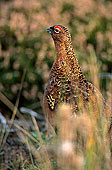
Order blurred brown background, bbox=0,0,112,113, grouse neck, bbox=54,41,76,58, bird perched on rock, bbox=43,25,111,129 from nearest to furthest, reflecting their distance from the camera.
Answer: bird perched on rock, bbox=43,25,111,129
grouse neck, bbox=54,41,76,58
blurred brown background, bbox=0,0,112,113

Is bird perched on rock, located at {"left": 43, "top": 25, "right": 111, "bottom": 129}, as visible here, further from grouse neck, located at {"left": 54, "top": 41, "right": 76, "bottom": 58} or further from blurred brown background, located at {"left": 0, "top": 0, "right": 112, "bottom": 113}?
blurred brown background, located at {"left": 0, "top": 0, "right": 112, "bottom": 113}

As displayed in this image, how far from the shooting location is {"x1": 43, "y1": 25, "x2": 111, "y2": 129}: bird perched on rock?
2311mm

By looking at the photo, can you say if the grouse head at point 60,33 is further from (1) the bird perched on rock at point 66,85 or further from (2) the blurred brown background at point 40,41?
(2) the blurred brown background at point 40,41

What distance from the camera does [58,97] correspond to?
7.84 feet

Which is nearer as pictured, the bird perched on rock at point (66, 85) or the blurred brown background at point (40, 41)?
the bird perched on rock at point (66, 85)

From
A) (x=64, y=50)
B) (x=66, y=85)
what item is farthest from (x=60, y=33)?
(x=66, y=85)

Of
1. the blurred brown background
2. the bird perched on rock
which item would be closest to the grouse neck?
the bird perched on rock

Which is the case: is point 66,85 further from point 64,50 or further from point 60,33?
point 60,33

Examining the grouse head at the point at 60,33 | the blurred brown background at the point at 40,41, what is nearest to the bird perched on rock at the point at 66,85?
the grouse head at the point at 60,33

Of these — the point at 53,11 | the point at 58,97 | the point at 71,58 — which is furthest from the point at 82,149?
the point at 53,11

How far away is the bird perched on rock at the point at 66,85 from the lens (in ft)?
7.58

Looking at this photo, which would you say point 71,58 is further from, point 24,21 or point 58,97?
point 24,21

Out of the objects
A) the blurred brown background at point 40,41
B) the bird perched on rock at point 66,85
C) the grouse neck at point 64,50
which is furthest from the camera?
the blurred brown background at point 40,41

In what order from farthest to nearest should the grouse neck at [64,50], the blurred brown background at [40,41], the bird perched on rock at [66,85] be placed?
1. the blurred brown background at [40,41]
2. the grouse neck at [64,50]
3. the bird perched on rock at [66,85]
